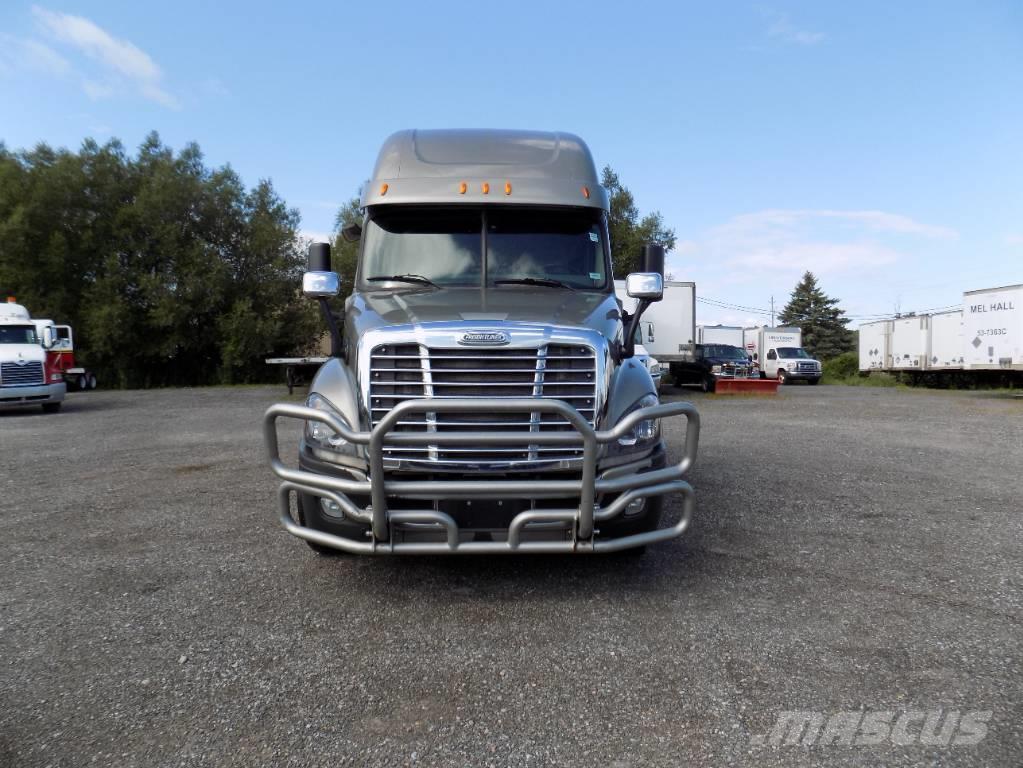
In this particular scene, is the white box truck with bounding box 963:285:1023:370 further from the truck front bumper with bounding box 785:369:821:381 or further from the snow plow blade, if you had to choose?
the truck front bumper with bounding box 785:369:821:381

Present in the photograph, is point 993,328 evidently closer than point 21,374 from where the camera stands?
No

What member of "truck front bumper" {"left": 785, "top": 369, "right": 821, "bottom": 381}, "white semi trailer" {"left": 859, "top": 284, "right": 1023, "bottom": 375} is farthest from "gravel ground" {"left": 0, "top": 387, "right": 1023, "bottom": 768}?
"truck front bumper" {"left": 785, "top": 369, "right": 821, "bottom": 381}

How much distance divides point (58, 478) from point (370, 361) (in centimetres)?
585

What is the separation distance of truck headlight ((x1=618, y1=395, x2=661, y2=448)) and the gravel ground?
0.90 metres

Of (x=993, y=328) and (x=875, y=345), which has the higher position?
(x=993, y=328)

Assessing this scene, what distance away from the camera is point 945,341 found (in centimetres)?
2586

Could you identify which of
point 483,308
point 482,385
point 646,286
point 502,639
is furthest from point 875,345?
point 502,639

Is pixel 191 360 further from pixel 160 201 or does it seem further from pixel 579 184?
pixel 579 184

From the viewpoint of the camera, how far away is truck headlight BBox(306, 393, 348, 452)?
3496 mm

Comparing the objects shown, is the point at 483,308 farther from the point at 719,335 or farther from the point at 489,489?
the point at 719,335

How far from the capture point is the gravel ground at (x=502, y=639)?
2465 millimetres

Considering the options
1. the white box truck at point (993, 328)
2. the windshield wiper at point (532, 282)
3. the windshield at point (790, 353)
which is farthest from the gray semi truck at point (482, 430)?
the windshield at point (790, 353)

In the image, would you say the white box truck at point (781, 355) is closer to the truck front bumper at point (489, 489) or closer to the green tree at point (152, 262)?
the green tree at point (152, 262)

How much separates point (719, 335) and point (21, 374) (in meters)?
31.4
